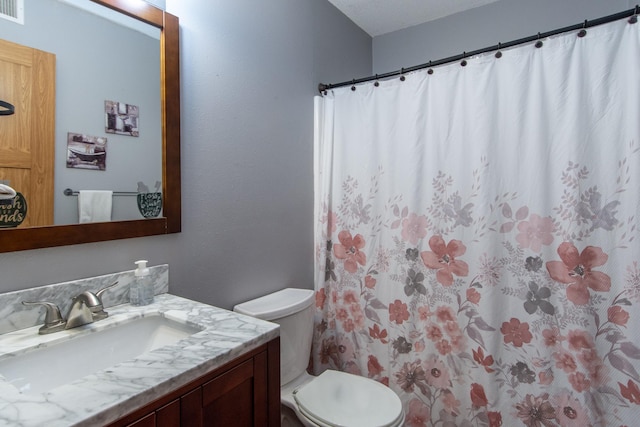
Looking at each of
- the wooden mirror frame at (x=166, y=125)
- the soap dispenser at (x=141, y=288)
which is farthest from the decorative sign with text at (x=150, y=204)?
the soap dispenser at (x=141, y=288)

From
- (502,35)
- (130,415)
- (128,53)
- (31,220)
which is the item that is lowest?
(130,415)

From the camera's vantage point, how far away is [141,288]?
1122 millimetres

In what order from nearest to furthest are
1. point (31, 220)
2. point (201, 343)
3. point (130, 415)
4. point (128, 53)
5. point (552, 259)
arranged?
point (130, 415) < point (201, 343) < point (31, 220) < point (128, 53) < point (552, 259)

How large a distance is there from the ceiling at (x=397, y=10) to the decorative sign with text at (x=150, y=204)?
1.68 metres

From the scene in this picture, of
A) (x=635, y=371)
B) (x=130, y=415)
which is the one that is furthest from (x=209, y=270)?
(x=635, y=371)

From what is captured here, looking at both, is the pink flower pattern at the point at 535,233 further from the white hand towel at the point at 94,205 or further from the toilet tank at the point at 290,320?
the white hand towel at the point at 94,205

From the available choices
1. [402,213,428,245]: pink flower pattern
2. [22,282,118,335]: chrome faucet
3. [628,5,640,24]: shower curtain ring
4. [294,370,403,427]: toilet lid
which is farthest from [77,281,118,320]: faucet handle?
[628,5,640,24]: shower curtain ring

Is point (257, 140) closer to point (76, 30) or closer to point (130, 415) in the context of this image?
point (76, 30)

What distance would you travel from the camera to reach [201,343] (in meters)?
0.84

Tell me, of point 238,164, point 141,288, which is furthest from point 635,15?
point 141,288

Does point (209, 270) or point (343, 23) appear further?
point (343, 23)

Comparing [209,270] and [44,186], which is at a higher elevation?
[44,186]

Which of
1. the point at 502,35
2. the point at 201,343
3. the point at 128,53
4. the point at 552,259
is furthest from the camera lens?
the point at 502,35

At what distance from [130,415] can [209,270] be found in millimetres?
805
